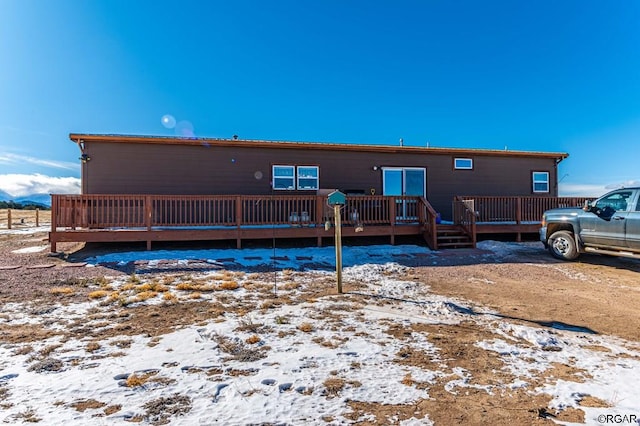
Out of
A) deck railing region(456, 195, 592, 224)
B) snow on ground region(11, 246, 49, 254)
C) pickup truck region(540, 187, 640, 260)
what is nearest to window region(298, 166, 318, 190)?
deck railing region(456, 195, 592, 224)

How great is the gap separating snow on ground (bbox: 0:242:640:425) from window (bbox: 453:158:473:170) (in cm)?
904

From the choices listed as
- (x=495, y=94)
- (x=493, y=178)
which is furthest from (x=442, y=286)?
(x=495, y=94)

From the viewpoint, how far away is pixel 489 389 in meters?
2.47

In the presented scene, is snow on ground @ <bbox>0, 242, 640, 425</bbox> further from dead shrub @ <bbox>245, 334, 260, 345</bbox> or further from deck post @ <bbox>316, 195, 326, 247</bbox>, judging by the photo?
deck post @ <bbox>316, 195, 326, 247</bbox>

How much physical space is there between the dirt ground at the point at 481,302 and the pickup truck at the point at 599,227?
1.24 ft

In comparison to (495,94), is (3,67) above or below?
below

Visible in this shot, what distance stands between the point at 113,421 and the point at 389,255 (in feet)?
24.2

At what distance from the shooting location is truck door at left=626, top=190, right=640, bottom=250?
6859 mm

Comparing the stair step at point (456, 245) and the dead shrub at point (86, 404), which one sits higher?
the stair step at point (456, 245)

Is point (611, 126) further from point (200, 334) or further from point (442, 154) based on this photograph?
point (200, 334)

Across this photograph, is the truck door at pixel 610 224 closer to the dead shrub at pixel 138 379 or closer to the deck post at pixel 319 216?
the deck post at pixel 319 216

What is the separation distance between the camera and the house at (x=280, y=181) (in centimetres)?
933

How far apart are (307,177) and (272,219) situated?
304 centimetres

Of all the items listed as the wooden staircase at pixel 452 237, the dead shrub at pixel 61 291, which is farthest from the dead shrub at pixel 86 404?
the wooden staircase at pixel 452 237
